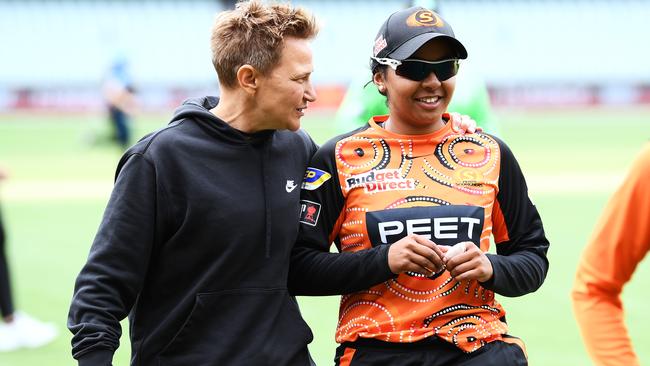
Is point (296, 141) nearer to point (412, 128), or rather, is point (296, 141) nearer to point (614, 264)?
point (412, 128)

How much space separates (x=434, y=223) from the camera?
3367 millimetres

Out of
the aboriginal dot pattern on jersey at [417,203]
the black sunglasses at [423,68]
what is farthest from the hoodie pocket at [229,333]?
the black sunglasses at [423,68]

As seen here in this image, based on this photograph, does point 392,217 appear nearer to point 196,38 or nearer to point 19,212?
point 19,212

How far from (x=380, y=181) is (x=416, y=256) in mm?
378

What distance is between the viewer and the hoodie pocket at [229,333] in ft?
10.9

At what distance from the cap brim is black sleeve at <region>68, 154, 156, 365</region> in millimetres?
953

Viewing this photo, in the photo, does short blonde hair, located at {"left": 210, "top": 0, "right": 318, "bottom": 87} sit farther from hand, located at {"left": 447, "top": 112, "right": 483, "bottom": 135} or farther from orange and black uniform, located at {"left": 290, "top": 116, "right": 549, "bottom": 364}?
hand, located at {"left": 447, "top": 112, "right": 483, "bottom": 135}

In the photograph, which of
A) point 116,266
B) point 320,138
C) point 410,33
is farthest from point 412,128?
point 320,138

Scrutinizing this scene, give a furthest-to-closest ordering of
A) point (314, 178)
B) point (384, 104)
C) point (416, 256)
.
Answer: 1. point (384, 104)
2. point (314, 178)
3. point (416, 256)

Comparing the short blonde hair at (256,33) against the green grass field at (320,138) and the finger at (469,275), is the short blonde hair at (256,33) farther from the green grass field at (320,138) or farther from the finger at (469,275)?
→ the green grass field at (320,138)

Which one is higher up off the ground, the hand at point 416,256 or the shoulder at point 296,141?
the shoulder at point 296,141

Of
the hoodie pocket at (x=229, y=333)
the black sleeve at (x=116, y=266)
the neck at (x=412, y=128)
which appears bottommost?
the hoodie pocket at (x=229, y=333)

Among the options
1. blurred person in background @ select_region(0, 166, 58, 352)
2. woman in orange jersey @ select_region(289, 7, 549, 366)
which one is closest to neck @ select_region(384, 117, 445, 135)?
woman in orange jersey @ select_region(289, 7, 549, 366)

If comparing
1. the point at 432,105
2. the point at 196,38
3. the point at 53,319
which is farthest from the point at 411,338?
the point at 196,38
